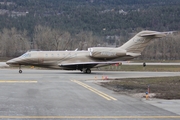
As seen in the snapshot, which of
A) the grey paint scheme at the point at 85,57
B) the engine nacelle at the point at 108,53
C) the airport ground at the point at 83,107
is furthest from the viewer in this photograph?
the engine nacelle at the point at 108,53

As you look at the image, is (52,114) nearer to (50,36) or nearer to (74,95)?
(74,95)

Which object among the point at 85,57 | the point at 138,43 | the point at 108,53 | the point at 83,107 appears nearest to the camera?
the point at 83,107

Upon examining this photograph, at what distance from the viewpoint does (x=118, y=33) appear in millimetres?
183000

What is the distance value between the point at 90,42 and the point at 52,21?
91.6m

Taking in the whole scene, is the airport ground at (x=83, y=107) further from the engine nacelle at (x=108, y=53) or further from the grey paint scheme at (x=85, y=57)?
the engine nacelle at (x=108, y=53)

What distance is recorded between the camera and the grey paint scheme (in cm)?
4100

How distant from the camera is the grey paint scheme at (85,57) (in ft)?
135

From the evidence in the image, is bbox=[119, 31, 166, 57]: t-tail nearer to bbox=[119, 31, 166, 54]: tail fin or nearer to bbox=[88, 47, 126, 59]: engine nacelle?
bbox=[119, 31, 166, 54]: tail fin

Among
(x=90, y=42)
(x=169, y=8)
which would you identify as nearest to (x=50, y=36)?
(x=90, y=42)

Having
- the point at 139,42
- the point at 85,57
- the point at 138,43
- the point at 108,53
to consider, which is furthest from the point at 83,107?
the point at 139,42

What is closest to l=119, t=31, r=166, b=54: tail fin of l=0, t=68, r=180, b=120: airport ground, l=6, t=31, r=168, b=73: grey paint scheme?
l=6, t=31, r=168, b=73: grey paint scheme

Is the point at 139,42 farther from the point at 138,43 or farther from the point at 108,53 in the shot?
the point at 108,53

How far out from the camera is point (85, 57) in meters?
42.3

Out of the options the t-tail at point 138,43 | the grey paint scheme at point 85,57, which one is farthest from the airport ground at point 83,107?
the t-tail at point 138,43
